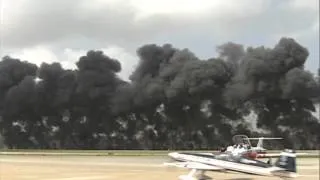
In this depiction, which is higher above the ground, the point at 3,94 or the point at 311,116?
the point at 3,94

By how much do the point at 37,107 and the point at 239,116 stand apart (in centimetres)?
2593

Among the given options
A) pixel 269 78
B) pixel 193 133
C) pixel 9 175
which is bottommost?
pixel 9 175

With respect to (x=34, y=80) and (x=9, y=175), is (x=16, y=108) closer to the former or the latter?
(x=34, y=80)

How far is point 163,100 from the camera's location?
73.4 m

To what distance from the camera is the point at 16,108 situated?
77250 mm

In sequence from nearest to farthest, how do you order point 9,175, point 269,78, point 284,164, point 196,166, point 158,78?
point 284,164 < point 196,166 < point 9,175 < point 269,78 < point 158,78

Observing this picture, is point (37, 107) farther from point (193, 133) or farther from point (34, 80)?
point (193, 133)

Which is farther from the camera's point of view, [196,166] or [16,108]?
[16,108]

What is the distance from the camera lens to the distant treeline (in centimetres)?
6412

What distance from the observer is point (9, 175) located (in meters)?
30.6

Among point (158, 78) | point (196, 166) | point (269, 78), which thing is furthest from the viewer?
point (158, 78)

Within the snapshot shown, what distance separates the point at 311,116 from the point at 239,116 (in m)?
8.22

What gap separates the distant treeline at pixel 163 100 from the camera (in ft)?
210

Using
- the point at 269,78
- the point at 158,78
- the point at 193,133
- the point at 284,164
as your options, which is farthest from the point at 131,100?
the point at 284,164
